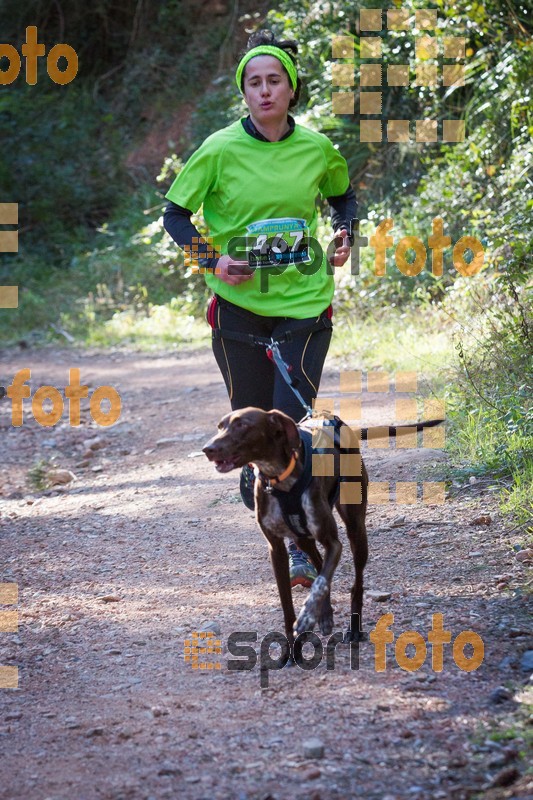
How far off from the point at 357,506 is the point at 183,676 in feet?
2.98

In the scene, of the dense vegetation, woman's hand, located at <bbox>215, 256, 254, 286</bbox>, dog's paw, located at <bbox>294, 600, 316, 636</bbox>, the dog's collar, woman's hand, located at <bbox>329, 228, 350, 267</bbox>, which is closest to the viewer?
dog's paw, located at <bbox>294, 600, 316, 636</bbox>

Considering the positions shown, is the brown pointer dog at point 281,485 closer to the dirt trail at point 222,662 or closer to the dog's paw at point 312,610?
the dog's paw at point 312,610

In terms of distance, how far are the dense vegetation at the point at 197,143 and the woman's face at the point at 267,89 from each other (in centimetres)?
218

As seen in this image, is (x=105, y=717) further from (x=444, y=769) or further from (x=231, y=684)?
(x=444, y=769)

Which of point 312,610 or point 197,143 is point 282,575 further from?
point 197,143

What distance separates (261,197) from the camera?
4.47 metres

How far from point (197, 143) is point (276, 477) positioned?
1319 centimetres

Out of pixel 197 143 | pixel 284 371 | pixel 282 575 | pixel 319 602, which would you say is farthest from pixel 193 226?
pixel 197 143

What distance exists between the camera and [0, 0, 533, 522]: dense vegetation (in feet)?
23.2

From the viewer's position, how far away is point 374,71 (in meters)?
11.9

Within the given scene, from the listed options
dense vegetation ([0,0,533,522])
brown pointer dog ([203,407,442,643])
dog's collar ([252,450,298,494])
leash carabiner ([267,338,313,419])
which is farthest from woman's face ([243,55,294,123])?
dense vegetation ([0,0,533,522])

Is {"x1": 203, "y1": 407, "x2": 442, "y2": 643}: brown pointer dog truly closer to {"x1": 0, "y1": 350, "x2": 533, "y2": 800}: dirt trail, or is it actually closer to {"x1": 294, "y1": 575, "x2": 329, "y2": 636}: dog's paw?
{"x1": 294, "y1": 575, "x2": 329, "y2": 636}: dog's paw

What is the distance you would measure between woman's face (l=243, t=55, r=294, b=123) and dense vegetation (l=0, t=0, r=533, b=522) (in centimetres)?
218

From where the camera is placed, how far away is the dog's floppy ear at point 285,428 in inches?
155
